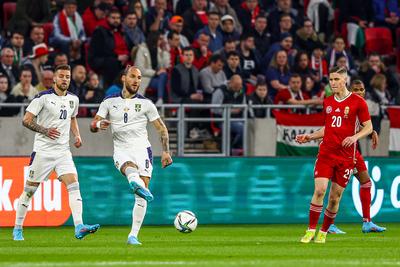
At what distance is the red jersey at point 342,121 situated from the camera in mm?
16453

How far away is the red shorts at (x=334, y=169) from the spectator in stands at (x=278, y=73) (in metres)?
9.67

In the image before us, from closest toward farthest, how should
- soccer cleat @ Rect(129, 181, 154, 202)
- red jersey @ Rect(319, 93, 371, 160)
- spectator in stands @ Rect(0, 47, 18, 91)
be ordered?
soccer cleat @ Rect(129, 181, 154, 202) → red jersey @ Rect(319, 93, 371, 160) → spectator in stands @ Rect(0, 47, 18, 91)

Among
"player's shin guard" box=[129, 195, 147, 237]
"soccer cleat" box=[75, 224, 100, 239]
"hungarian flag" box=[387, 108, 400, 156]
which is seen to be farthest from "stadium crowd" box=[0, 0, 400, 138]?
"player's shin guard" box=[129, 195, 147, 237]

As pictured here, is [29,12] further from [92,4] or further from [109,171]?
[109,171]

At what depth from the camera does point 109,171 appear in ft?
68.9

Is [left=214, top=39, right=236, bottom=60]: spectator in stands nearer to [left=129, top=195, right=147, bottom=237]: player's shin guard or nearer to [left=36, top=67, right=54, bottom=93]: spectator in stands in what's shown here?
[left=36, top=67, right=54, bottom=93]: spectator in stands

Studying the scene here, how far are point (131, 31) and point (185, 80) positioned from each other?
1.66m

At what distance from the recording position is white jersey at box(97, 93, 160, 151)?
16562 millimetres

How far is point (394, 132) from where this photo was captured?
24.9 metres

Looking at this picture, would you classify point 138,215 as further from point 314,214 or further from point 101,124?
point 314,214

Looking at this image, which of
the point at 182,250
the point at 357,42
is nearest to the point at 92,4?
the point at 357,42

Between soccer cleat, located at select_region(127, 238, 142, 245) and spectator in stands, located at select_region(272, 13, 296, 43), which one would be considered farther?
spectator in stands, located at select_region(272, 13, 296, 43)

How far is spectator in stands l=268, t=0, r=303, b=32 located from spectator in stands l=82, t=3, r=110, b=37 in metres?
3.85

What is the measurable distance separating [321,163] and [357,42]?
45.5ft
